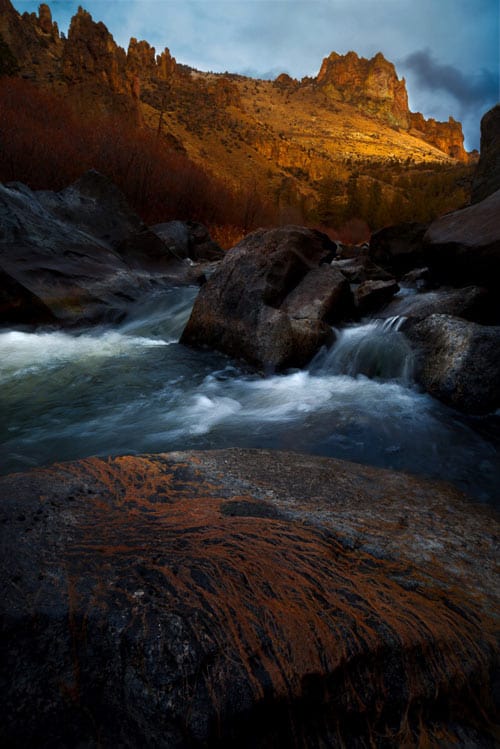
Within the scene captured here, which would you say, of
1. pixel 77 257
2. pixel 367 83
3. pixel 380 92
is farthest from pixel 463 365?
pixel 367 83

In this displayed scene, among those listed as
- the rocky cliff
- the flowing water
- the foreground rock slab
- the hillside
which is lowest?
the flowing water

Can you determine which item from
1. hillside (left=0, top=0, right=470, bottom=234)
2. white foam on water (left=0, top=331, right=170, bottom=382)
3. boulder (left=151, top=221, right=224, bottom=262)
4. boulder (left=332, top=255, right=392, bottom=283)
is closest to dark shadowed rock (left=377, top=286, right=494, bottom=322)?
boulder (left=332, top=255, right=392, bottom=283)

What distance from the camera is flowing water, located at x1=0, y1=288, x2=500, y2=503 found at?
3.34m

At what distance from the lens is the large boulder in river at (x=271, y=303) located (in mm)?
5195

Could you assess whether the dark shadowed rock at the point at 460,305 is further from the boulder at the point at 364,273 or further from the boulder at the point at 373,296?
the boulder at the point at 364,273

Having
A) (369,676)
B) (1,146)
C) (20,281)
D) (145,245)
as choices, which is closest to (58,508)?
(369,676)

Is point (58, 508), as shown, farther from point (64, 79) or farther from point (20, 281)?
point (64, 79)

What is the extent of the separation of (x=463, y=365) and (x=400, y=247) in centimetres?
788

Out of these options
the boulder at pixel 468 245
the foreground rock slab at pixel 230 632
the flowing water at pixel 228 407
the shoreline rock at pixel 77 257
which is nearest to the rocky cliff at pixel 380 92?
the shoreline rock at pixel 77 257

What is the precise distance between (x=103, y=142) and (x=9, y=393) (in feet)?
50.2

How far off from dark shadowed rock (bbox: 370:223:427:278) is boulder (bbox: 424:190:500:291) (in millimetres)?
3946

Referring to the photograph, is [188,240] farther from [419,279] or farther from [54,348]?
[54,348]

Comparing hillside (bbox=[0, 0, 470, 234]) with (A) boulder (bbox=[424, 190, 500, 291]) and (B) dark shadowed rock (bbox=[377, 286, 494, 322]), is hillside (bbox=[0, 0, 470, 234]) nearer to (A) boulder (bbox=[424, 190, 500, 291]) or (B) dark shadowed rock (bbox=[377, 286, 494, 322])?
(A) boulder (bbox=[424, 190, 500, 291])

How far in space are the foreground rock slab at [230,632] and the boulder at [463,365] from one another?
2.99m
